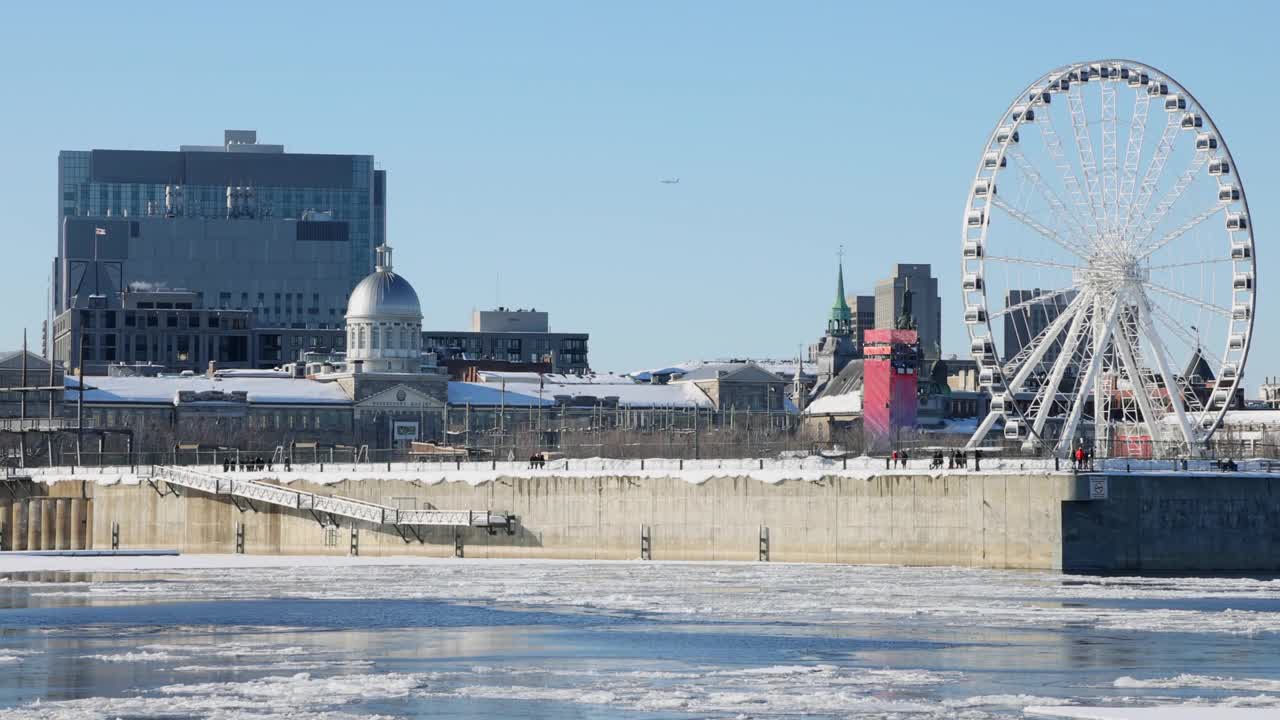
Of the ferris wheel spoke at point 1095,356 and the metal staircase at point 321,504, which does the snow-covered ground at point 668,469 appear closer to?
the metal staircase at point 321,504

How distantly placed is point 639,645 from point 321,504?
50.8 m

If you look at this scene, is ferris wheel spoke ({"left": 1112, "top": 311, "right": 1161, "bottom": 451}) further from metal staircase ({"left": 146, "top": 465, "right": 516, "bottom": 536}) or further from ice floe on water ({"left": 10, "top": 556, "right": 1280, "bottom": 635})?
metal staircase ({"left": 146, "top": 465, "right": 516, "bottom": 536})

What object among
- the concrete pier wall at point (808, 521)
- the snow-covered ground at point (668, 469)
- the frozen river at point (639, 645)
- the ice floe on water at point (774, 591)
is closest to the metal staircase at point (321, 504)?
the concrete pier wall at point (808, 521)

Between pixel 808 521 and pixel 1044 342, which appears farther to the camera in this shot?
pixel 1044 342

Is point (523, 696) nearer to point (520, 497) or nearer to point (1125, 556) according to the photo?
point (1125, 556)

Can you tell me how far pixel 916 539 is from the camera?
292 feet

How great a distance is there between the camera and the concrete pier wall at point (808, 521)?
86000 mm

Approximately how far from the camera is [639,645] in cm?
5572

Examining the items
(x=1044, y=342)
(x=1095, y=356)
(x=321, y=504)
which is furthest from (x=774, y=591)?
(x=1044, y=342)

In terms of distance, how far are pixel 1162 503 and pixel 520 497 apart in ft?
89.2

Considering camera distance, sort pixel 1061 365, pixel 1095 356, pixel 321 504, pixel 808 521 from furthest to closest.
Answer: pixel 1061 365
pixel 1095 356
pixel 321 504
pixel 808 521

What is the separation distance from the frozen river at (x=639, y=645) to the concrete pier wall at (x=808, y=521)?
14.0 ft

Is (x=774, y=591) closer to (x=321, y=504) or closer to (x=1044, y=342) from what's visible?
(x=321, y=504)

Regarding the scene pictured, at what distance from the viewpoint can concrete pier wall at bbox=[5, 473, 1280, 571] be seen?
86.0m
